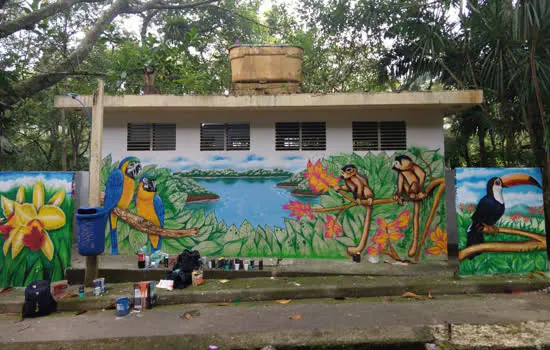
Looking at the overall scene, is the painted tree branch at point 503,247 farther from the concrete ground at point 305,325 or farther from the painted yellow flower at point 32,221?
the painted yellow flower at point 32,221

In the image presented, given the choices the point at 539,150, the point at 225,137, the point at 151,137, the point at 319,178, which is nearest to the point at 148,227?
the point at 151,137

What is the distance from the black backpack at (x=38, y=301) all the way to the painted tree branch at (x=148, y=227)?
2861mm

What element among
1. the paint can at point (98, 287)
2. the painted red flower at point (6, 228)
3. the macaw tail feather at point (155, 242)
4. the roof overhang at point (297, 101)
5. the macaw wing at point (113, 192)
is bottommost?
the paint can at point (98, 287)

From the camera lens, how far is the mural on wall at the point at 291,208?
24.0 ft

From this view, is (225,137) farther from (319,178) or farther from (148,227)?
(148,227)

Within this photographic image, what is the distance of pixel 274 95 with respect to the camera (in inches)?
279

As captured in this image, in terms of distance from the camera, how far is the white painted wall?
7500mm

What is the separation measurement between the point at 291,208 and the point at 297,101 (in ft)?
7.10

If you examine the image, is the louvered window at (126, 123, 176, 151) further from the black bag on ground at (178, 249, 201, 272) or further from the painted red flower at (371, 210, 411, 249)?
the painted red flower at (371, 210, 411, 249)

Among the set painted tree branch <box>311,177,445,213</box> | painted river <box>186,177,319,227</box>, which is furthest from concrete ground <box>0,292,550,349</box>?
painted river <box>186,177,319,227</box>

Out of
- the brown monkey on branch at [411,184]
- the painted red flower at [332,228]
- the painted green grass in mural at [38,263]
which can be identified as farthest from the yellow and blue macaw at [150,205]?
the brown monkey on branch at [411,184]

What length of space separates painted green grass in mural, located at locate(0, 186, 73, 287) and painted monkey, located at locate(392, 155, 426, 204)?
599 centimetres

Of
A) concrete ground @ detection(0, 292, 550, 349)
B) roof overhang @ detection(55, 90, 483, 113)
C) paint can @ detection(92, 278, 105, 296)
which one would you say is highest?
roof overhang @ detection(55, 90, 483, 113)

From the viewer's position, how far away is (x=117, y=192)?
7723 millimetres
